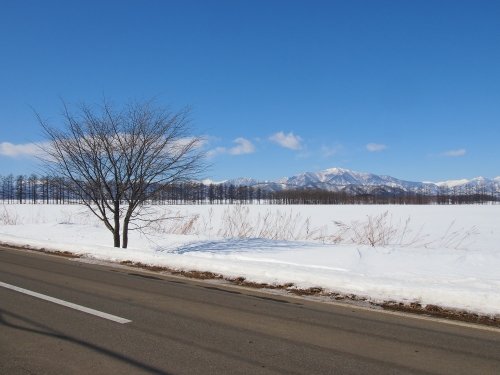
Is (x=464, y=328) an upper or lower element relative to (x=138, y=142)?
lower

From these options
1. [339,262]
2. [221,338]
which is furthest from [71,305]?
[339,262]

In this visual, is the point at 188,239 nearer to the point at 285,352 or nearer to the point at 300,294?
the point at 300,294

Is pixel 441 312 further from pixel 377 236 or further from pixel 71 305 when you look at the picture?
pixel 377 236

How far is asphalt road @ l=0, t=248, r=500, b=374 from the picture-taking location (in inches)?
162

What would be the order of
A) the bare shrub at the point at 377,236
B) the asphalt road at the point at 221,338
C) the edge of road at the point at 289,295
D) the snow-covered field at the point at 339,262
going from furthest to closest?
→ the bare shrub at the point at 377,236 → the snow-covered field at the point at 339,262 → the edge of road at the point at 289,295 → the asphalt road at the point at 221,338

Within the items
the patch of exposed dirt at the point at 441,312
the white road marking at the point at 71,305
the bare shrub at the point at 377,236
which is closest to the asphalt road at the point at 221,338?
the white road marking at the point at 71,305

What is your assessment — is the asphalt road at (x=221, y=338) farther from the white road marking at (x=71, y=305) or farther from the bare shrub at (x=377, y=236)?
the bare shrub at (x=377, y=236)

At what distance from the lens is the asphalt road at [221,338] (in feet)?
13.5

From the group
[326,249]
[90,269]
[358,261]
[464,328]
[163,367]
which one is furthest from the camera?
[326,249]

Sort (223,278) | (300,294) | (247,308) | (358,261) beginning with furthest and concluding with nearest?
(358,261), (223,278), (300,294), (247,308)

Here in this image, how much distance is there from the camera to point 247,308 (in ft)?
21.2

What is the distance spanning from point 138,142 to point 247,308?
10.0m

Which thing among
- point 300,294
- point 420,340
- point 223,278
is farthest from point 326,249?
point 420,340

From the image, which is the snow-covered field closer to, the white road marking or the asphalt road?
the asphalt road
